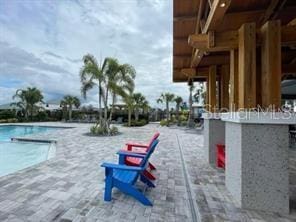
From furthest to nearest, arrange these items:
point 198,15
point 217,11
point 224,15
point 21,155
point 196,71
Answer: point 21,155, point 196,71, point 198,15, point 224,15, point 217,11

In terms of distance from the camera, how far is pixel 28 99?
2527cm

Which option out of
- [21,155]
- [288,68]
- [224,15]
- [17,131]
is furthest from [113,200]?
[17,131]

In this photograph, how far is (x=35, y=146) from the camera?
27.9 ft

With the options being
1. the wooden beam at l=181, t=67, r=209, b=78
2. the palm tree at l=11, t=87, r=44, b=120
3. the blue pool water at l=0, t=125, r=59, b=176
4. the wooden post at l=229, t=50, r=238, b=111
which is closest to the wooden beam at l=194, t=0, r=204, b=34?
the wooden post at l=229, t=50, r=238, b=111

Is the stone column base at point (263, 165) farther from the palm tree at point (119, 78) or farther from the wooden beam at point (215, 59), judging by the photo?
the palm tree at point (119, 78)

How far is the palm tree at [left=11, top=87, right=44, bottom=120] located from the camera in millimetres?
25156

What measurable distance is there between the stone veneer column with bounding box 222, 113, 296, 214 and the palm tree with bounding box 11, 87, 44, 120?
28.0 m

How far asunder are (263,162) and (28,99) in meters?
28.4

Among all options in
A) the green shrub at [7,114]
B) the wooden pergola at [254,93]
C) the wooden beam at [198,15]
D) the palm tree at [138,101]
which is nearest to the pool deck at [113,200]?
the wooden pergola at [254,93]

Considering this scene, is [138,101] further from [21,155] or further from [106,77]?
[21,155]

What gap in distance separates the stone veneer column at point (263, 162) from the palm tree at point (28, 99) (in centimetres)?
2798

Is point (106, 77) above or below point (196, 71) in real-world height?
above

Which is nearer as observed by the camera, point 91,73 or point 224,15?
point 224,15

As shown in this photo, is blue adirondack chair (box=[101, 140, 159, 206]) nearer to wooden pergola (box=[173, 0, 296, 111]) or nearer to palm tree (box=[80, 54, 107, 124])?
wooden pergola (box=[173, 0, 296, 111])
